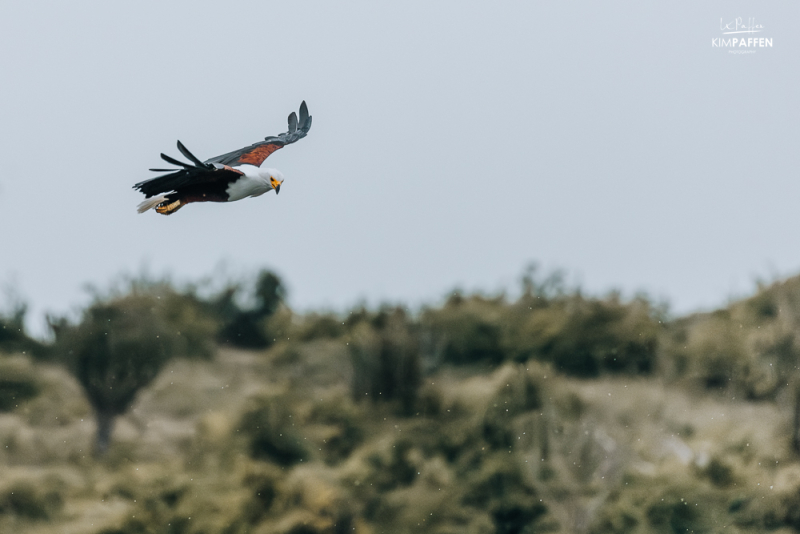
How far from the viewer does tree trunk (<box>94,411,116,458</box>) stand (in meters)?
19.2

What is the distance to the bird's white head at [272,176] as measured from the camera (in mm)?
6496

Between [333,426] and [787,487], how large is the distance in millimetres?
9085

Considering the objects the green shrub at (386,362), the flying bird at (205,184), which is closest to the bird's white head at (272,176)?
the flying bird at (205,184)

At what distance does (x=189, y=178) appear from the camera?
19.5ft

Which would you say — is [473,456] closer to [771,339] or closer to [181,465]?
[181,465]

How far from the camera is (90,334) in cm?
2070

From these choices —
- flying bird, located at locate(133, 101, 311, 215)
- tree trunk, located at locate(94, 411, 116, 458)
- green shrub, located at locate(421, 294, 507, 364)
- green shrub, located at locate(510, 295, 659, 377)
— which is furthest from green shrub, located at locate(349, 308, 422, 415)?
flying bird, located at locate(133, 101, 311, 215)

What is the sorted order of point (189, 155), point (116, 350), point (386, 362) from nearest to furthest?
1. point (189, 155)
2. point (116, 350)
3. point (386, 362)

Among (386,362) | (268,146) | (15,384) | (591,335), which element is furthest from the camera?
(591,335)

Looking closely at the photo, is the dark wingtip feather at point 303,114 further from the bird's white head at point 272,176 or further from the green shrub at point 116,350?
the green shrub at point 116,350

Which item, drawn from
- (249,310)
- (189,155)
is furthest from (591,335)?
(189,155)

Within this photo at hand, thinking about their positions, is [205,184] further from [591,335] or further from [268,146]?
[591,335]

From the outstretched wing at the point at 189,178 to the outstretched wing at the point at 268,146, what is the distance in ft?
2.17

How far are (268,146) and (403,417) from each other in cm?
1356
